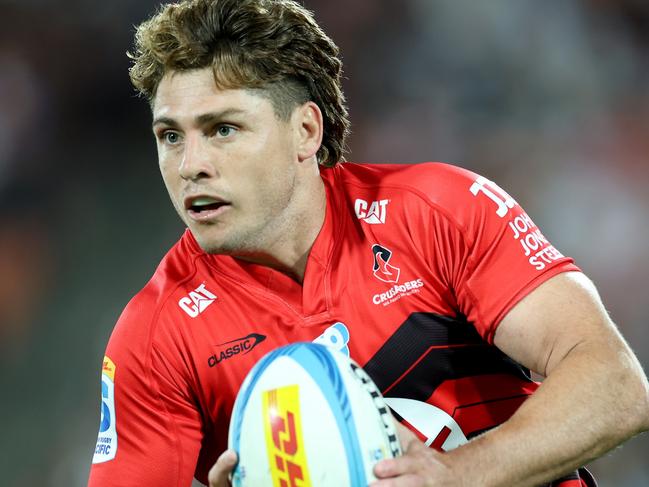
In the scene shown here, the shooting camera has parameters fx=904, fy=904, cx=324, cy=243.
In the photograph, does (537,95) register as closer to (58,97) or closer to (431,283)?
(58,97)

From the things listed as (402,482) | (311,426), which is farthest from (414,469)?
(311,426)

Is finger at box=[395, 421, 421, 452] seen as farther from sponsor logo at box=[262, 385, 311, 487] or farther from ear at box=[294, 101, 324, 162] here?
ear at box=[294, 101, 324, 162]

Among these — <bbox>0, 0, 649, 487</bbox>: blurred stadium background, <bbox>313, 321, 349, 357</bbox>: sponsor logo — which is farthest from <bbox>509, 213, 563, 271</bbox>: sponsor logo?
<bbox>0, 0, 649, 487</bbox>: blurred stadium background

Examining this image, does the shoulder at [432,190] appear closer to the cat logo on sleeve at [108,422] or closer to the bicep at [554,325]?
the bicep at [554,325]

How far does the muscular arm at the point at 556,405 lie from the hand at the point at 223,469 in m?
0.35

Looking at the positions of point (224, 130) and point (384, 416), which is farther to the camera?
point (224, 130)

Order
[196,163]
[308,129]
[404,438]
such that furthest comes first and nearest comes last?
[308,129] < [196,163] < [404,438]

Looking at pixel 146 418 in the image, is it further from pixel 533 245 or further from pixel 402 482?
pixel 533 245

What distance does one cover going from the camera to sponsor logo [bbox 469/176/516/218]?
2545mm

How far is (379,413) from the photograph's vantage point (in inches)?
76.0

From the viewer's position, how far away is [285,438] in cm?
188

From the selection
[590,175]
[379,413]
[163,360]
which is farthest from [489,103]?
[379,413]

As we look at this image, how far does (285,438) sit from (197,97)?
104 centimetres

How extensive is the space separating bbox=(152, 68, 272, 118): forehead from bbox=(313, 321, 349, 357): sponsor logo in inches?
25.4
